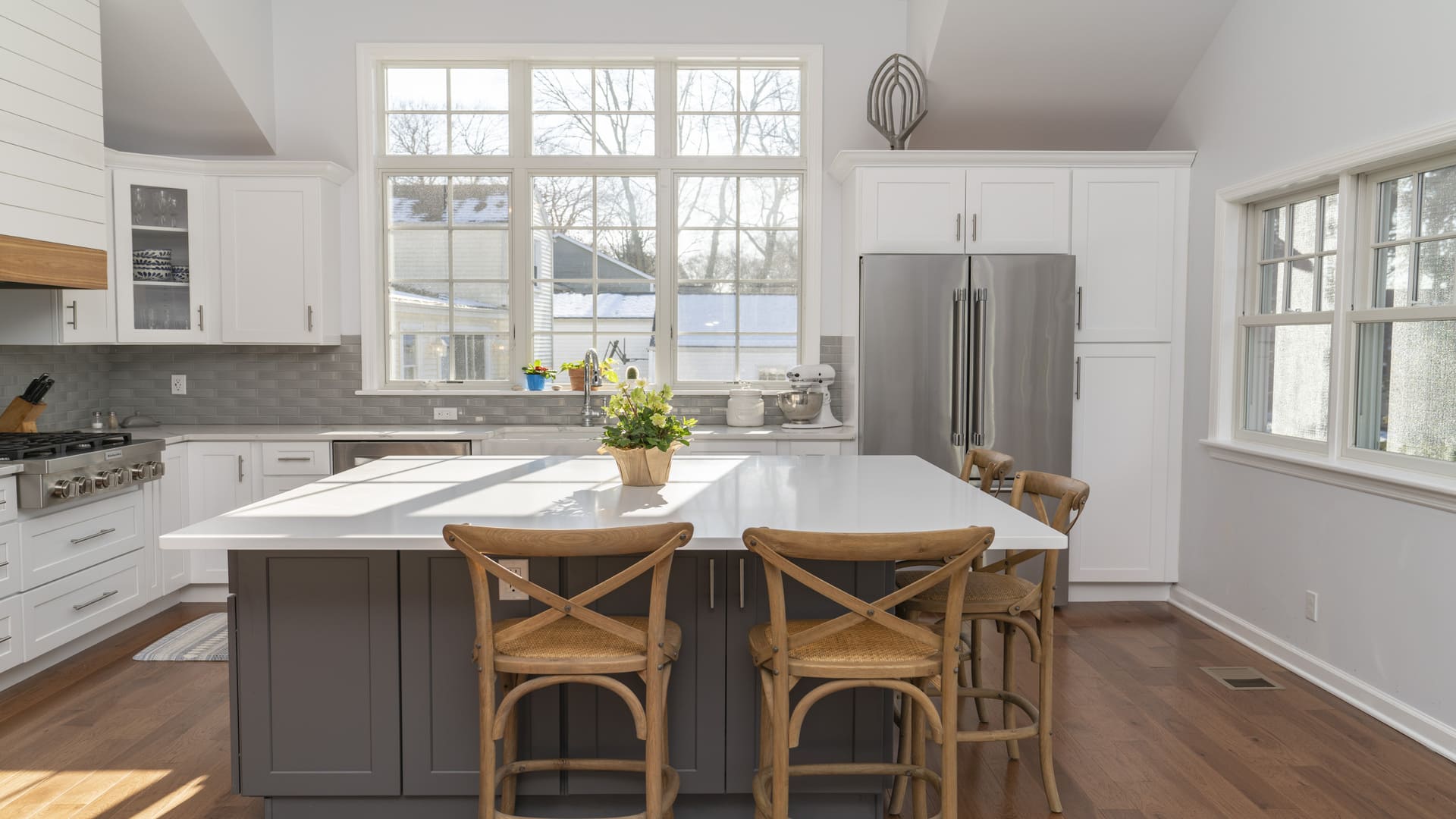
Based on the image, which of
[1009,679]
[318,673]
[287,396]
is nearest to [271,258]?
[287,396]

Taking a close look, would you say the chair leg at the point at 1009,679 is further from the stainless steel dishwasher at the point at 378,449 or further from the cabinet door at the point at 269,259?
the cabinet door at the point at 269,259

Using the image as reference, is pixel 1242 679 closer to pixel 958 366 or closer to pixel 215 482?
pixel 958 366

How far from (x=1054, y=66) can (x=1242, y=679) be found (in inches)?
121

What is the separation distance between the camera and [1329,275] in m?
3.82

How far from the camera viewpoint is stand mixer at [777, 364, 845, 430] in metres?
5.00

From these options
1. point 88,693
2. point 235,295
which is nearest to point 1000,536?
point 88,693

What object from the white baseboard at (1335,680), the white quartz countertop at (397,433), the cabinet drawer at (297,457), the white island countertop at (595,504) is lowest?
the white baseboard at (1335,680)

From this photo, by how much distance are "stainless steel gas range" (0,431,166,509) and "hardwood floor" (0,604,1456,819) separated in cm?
74

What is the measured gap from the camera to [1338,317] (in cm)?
363

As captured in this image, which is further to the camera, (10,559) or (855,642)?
(10,559)

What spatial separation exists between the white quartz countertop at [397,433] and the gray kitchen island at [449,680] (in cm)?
221

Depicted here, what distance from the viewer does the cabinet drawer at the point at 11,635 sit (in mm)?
3441

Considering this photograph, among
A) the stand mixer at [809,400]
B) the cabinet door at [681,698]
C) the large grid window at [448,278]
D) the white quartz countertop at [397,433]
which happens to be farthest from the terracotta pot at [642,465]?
the large grid window at [448,278]

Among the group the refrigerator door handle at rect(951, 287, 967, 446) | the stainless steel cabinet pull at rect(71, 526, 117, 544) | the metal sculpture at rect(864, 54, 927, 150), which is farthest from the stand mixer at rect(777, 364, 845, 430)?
the stainless steel cabinet pull at rect(71, 526, 117, 544)
